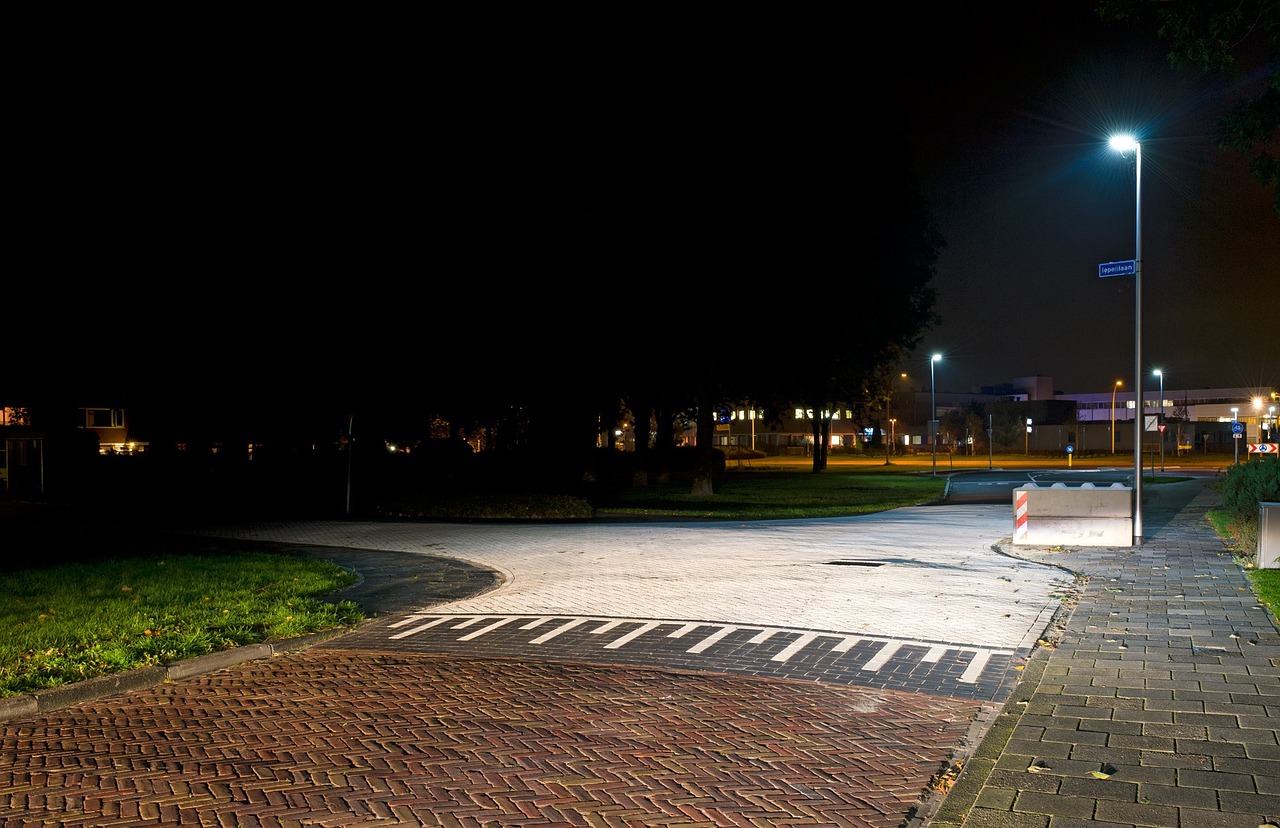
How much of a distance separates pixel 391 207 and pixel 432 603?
16.3 m

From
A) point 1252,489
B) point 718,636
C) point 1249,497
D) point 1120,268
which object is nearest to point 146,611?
point 718,636

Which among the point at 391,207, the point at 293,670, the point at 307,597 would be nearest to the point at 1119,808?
the point at 293,670

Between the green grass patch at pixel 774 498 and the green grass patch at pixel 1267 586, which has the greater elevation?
the green grass patch at pixel 1267 586

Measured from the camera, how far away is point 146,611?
9.89 m

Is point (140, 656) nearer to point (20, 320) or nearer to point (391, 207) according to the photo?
point (391, 207)

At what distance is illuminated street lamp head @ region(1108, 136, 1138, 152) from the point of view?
15.9 metres

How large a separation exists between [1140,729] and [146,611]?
9.04 meters

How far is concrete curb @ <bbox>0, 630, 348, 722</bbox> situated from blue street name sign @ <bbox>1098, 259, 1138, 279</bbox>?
46.6ft

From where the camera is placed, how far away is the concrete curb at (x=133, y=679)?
659 cm

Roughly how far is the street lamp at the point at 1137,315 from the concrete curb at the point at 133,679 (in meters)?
13.4

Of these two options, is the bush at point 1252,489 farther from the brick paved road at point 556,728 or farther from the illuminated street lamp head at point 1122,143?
the brick paved road at point 556,728

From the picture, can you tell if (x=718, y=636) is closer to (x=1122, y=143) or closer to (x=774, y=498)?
(x=1122, y=143)

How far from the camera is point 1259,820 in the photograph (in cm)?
432

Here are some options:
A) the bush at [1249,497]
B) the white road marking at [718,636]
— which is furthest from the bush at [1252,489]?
the white road marking at [718,636]
